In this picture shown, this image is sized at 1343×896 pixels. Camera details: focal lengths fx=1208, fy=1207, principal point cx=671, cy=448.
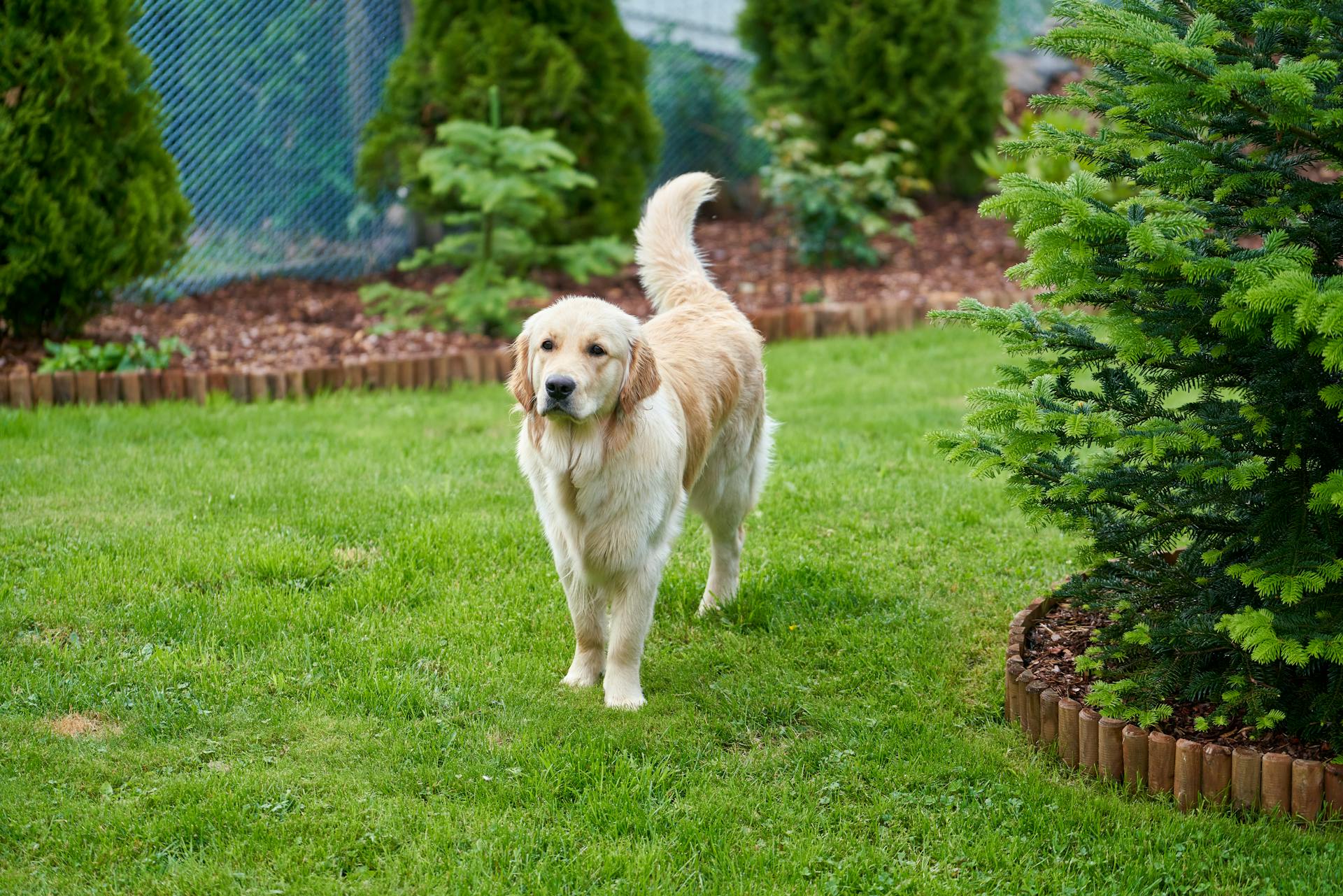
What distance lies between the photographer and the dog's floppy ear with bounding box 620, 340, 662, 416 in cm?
400

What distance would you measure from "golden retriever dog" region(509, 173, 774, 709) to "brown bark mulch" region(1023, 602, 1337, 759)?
1.35 meters

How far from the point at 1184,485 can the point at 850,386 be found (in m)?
4.42

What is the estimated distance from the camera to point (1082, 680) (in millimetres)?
3988

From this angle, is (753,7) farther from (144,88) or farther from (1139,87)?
(1139,87)

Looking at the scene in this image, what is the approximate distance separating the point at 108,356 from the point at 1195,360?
20.7 feet

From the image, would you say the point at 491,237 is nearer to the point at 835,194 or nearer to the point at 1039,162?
the point at 835,194

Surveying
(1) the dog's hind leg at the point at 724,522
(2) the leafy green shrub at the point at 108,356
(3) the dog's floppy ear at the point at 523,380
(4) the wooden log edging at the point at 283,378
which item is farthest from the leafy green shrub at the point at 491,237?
→ (3) the dog's floppy ear at the point at 523,380

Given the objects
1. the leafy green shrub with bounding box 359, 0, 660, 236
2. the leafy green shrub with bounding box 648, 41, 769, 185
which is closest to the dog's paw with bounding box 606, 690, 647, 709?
the leafy green shrub with bounding box 359, 0, 660, 236

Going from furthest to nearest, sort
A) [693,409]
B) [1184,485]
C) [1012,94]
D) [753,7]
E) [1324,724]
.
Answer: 1. [1012,94]
2. [753,7]
3. [693,409]
4. [1184,485]
5. [1324,724]

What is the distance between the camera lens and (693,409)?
4.47 m

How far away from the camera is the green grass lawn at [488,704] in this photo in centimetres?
321

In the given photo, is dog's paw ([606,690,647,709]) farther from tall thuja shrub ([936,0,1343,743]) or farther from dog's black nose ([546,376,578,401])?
tall thuja shrub ([936,0,1343,743])

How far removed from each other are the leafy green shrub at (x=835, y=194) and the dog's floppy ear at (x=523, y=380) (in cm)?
648

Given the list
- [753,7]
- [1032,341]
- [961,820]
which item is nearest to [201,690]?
[961,820]
